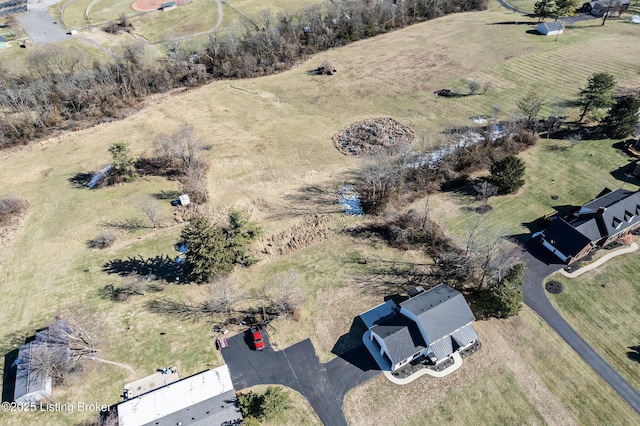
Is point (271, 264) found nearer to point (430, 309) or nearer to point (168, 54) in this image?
point (430, 309)

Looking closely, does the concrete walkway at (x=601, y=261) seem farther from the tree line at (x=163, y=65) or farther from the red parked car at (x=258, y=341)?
the tree line at (x=163, y=65)

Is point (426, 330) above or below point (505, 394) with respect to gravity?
above

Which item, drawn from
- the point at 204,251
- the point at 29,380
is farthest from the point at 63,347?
the point at 204,251

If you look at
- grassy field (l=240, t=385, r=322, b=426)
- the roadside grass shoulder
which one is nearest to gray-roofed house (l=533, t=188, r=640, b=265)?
the roadside grass shoulder

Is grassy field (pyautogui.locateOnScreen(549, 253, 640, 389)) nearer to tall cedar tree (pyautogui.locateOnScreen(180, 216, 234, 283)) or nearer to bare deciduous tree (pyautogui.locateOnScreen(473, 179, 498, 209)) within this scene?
bare deciduous tree (pyautogui.locateOnScreen(473, 179, 498, 209))

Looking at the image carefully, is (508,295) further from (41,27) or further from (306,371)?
(41,27)

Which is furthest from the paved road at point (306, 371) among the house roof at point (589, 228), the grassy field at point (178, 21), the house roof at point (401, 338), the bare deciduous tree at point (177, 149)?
the grassy field at point (178, 21)

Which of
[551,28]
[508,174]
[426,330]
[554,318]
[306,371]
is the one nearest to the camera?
[426,330]
